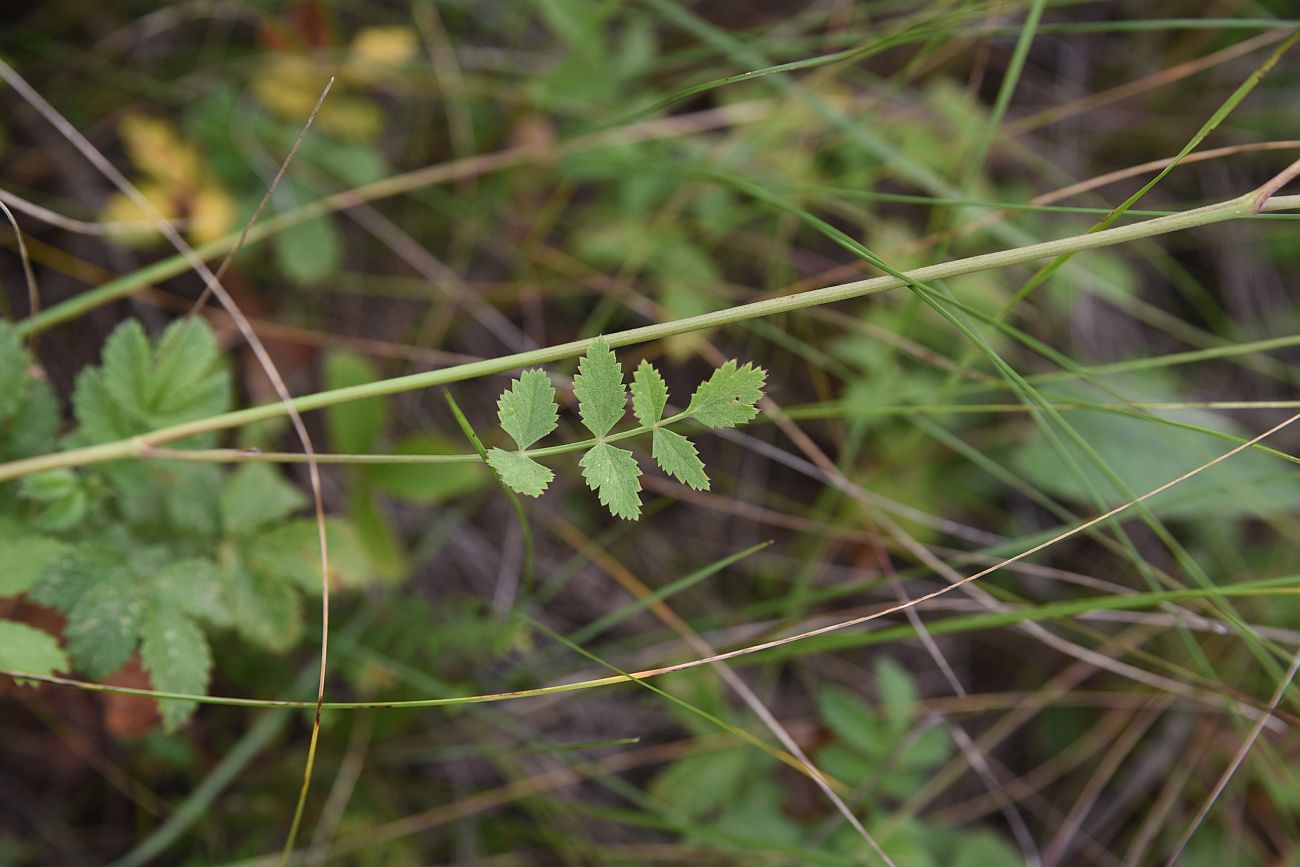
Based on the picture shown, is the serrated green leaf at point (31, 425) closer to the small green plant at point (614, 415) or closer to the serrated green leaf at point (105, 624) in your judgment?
the serrated green leaf at point (105, 624)

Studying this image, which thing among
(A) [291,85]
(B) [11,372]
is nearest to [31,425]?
(B) [11,372]

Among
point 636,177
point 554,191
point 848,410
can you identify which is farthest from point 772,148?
point 848,410

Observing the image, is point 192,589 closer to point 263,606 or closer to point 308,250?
point 263,606

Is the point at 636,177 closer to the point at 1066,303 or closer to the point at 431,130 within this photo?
the point at 431,130

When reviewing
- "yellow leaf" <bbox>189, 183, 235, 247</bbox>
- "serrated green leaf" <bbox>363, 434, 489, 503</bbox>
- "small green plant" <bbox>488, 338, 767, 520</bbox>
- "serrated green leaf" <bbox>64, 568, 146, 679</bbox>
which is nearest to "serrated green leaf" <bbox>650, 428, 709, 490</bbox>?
"small green plant" <bbox>488, 338, 767, 520</bbox>

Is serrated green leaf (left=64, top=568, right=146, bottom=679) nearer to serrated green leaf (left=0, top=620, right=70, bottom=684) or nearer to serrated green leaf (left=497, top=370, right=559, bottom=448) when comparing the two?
serrated green leaf (left=0, top=620, right=70, bottom=684)

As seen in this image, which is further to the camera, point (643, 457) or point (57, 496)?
point (643, 457)

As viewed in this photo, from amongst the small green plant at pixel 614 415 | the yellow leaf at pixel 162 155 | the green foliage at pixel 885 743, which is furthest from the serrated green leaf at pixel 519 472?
the yellow leaf at pixel 162 155
